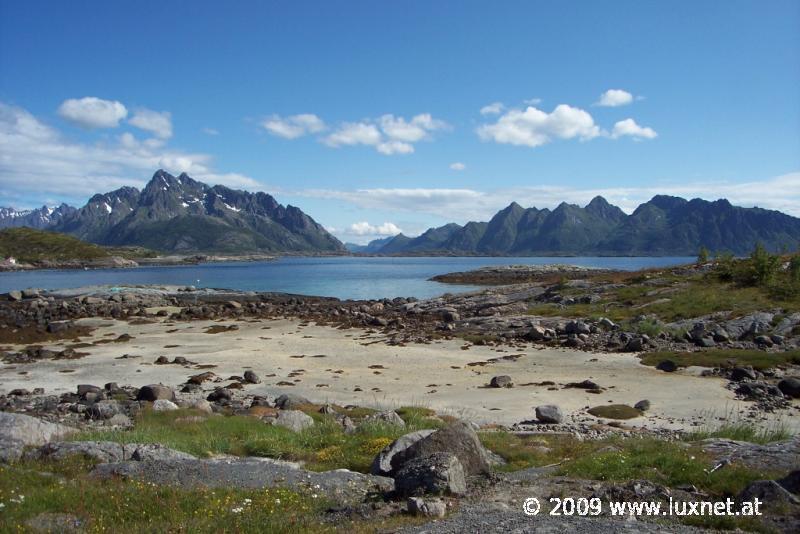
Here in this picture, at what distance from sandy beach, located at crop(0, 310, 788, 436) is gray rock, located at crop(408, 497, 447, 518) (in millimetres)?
10684

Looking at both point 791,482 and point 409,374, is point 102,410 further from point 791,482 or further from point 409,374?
point 791,482

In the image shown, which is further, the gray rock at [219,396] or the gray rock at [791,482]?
the gray rock at [219,396]

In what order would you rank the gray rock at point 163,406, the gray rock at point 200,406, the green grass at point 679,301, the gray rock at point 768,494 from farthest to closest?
the green grass at point 679,301, the gray rock at point 200,406, the gray rock at point 163,406, the gray rock at point 768,494

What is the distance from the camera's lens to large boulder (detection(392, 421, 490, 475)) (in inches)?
440

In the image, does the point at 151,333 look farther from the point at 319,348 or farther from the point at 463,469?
the point at 463,469

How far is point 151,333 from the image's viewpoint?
44406 mm

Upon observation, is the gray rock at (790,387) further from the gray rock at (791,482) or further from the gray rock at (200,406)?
the gray rock at (200,406)

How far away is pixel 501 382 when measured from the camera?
2517 centimetres

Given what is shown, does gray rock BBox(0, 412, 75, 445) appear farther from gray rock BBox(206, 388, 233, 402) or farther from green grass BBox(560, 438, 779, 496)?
green grass BBox(560, 438, 779, 496)

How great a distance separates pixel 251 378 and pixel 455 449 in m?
17.9

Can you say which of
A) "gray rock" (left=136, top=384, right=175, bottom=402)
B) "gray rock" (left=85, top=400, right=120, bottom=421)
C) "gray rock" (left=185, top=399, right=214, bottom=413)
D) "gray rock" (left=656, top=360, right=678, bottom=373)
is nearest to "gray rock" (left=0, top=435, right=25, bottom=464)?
"gray rock" (left=85, top=400, right=120, bottom=421)

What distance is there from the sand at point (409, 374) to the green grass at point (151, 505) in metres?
11.5

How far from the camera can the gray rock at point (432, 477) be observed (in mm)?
9781

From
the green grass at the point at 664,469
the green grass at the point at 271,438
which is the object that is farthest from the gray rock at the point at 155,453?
the green grass at the point at 664,469
